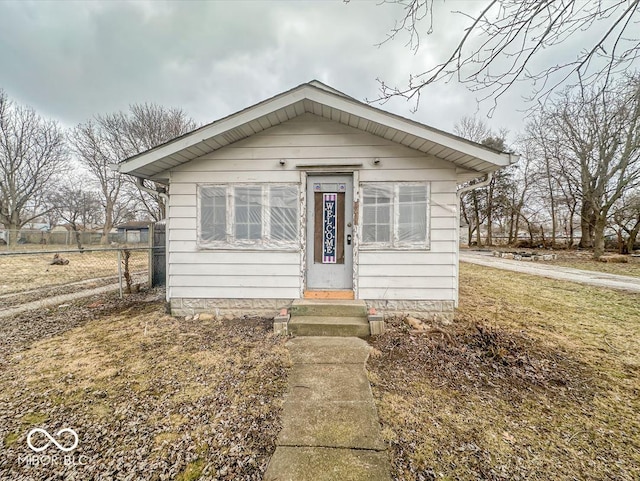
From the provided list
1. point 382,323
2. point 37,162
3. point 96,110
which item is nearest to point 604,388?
point 382,323

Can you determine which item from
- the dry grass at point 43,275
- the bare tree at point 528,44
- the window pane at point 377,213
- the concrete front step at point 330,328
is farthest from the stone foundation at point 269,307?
the dry grass at point 43,275

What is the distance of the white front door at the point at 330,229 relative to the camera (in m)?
4.43

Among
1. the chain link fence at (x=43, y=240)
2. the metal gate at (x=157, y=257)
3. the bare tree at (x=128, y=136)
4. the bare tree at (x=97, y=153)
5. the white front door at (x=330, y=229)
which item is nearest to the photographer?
the white front door at (x=330, y=229)

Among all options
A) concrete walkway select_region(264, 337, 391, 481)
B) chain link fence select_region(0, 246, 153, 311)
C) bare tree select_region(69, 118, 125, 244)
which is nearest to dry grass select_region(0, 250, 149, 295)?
chain link fence select_region(0, 246, 153, 311)

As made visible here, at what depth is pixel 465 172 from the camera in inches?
168

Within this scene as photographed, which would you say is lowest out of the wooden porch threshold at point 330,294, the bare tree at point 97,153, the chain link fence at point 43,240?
the wooden porch threshold at point 330,294

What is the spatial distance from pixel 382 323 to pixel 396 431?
5.90ft

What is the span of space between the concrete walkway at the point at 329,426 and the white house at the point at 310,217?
5.33 feet

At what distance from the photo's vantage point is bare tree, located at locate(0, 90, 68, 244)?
658 inches

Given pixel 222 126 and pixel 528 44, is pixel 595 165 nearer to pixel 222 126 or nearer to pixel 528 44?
pixel 528 44

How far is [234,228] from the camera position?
14.5 feet

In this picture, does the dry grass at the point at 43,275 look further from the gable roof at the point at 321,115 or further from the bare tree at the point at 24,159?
the bare tree at the point at 24,159

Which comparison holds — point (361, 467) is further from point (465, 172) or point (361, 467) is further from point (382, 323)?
point (465, 172)

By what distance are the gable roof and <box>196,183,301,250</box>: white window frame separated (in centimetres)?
72
